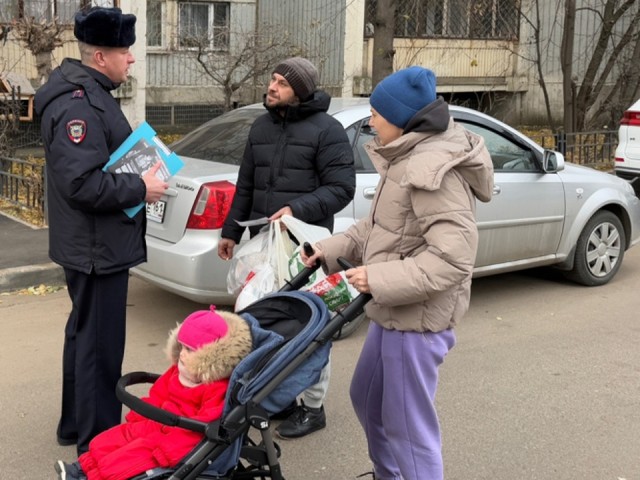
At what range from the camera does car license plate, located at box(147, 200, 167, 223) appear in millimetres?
5586

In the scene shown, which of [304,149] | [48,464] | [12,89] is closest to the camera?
[48,464]

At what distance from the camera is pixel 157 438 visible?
2.94m

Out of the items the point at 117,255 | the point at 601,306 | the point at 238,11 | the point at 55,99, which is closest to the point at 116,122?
the point at 55,99

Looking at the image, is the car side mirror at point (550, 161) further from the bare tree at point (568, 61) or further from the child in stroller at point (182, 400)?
the bare tree at point (568, 61)

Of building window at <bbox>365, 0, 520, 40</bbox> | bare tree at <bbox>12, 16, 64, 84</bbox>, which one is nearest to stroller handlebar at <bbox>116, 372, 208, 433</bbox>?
bare tree at <bbox>12, 16, 64, 84</bbox>

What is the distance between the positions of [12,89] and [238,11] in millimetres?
8087

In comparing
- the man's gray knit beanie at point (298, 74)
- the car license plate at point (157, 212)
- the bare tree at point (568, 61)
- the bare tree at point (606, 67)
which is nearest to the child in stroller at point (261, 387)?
the man's gray knit beanie at point (298, 74)

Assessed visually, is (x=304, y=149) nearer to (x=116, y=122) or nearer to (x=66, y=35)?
(x=116, y=122)

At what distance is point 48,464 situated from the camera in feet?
13.1

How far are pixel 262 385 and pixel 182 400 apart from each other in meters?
0.30

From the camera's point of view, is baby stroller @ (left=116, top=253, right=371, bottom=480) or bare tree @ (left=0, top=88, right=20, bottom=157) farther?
bare tree @ (left=0, top=88, right=20, bottom=157)

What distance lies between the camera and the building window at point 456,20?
19.1 metres

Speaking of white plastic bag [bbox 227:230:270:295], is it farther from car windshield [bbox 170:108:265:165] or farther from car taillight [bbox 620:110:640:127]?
car taillight [bbox 620:110:640:127]

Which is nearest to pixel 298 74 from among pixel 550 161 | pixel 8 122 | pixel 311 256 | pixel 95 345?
pixel 311 256
